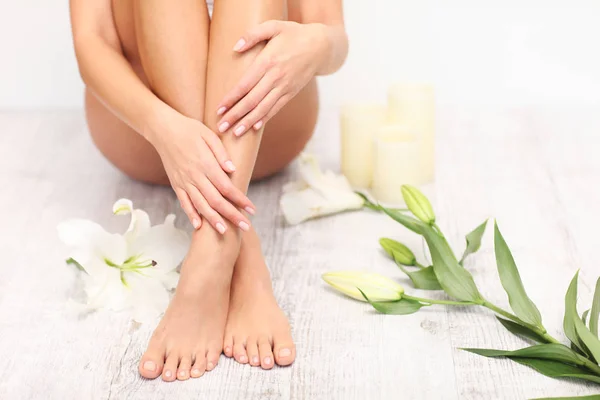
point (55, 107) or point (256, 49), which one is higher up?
point (256, 49)

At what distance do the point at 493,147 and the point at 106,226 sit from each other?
1071mm

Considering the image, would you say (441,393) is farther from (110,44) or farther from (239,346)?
(110,44)

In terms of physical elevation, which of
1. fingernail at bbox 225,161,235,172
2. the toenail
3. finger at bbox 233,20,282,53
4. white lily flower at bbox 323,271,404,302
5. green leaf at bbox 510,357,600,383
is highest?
finger at bbox 233,20,282,53

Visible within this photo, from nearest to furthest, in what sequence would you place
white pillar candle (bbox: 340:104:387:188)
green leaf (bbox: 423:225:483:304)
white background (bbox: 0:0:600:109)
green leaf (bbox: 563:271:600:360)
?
1. green leaf (bbox: 563:271:600:360)
2. green leaf (bbox: 423:225:483:304)
3. white pillar candle (bbox: 340:104:387:188)
4. white background (bbox: 0:0:600:109)

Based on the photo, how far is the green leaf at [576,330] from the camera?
4.35ft

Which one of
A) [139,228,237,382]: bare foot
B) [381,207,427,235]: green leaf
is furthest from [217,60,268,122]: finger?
[381,207,427,235]: green leaf

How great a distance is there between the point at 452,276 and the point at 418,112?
2.29 feet

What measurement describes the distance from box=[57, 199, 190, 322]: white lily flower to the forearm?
6.0 inches

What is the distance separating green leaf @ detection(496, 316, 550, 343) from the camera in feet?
4.91

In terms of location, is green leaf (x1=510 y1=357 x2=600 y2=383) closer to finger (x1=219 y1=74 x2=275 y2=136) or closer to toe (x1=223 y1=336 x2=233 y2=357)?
toe (x1=223 y1=336 x2=233 y2=357)

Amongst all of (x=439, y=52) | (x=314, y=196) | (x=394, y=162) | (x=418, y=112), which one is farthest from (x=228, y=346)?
(x=439, y=52)

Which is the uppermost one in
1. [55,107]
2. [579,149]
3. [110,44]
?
[110,44]

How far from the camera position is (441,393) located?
4.62ft

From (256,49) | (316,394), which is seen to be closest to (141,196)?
(256,49)
